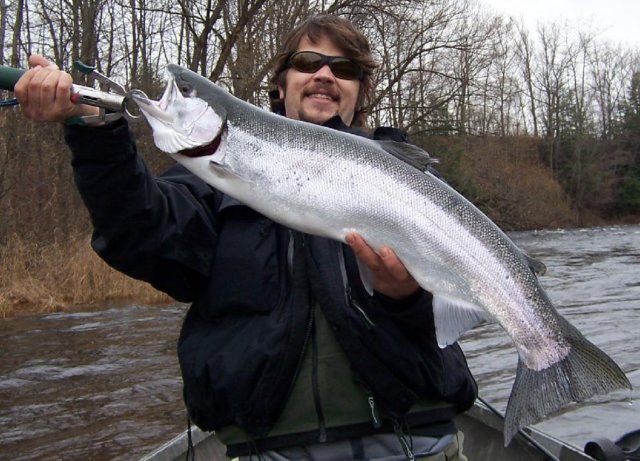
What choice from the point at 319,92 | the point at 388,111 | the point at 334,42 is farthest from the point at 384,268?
the point at 388,111

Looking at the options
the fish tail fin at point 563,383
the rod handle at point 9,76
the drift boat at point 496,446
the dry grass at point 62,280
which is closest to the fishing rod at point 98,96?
the rod handle at point 9,76

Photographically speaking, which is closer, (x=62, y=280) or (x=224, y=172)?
(x=224, y=172)

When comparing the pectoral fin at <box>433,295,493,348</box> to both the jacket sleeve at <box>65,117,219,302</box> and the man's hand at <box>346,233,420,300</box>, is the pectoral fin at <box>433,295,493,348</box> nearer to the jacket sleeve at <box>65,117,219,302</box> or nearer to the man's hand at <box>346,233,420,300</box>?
the man's hand at <box>346,233,420,300</box>

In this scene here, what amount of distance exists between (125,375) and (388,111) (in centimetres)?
1981

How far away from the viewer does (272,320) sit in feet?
7.80

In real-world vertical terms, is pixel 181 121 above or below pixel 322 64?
below

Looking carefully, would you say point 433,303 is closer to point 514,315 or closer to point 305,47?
point 514,315

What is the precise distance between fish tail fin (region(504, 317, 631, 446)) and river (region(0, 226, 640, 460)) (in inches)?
172

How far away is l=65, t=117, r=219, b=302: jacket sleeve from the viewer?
90.3 inches

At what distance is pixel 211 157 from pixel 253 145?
6.0 inches

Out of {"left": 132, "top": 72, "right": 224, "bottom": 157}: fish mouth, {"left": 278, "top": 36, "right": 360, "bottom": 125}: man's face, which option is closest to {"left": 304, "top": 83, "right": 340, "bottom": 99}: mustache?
{"left": 278, "top": 36, "right": 360, "bottom": 125}: man's face

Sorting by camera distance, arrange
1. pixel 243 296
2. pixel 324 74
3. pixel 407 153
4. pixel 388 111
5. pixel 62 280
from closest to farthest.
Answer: pixel 243 296, pixel 407 153, pixel 324 74, pixel 62 280, pixel 388 111

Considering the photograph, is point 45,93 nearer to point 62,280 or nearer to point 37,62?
point 37,62

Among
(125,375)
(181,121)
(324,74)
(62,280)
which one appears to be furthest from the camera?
(62,280)
